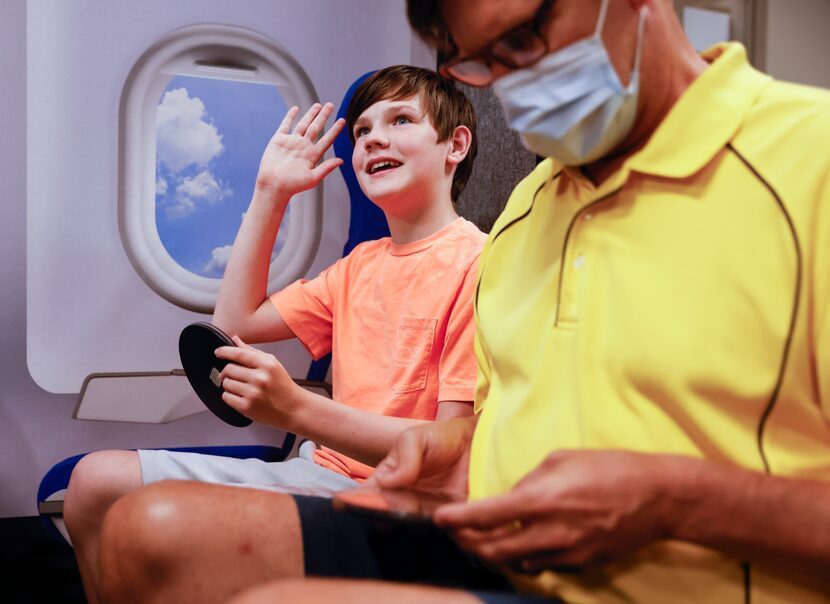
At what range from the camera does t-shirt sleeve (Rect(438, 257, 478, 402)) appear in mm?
1171

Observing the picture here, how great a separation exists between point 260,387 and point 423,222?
501 mm

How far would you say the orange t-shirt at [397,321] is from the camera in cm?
126

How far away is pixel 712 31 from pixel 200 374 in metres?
0.96

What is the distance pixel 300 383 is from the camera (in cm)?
171

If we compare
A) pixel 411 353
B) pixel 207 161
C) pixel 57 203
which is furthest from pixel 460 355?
pixel 57 203

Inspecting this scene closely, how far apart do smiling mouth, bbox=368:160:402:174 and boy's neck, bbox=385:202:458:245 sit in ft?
0.28

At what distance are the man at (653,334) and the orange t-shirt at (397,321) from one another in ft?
1.71

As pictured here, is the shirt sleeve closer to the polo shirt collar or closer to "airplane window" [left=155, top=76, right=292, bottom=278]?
the polo shirt collar

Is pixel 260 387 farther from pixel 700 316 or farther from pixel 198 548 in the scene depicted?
pixel 700 316

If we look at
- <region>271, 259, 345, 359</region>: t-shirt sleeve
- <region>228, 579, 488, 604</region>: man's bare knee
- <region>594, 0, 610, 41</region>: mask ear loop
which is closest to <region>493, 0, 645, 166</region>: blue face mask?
<region>594, 0, 610, 41</region>: mask ear loop

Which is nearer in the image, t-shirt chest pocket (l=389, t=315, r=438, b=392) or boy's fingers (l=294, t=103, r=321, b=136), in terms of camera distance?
t-shirt chest pocket (l=389, t=315, r=438, b=392)

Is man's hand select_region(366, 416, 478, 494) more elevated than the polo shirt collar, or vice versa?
the polo shirt collar

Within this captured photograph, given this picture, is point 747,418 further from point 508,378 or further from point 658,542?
point 508,378

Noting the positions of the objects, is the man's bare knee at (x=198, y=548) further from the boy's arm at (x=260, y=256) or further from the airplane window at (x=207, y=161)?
the airplane window at (x=207, y=161)
